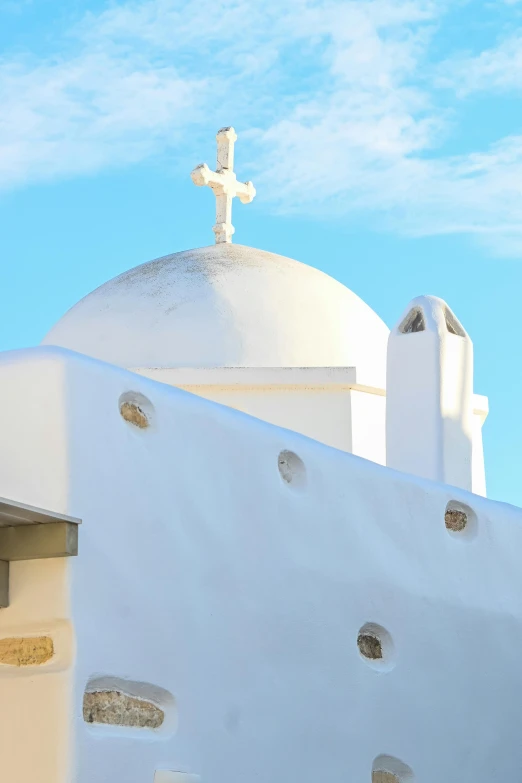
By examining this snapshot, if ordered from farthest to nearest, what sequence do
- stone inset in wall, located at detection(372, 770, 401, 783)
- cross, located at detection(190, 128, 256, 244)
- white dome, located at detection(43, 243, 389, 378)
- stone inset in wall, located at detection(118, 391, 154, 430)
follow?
cross, located at detection(190, 128, 256, 244), white dome, located at detection(43, 243, 389, 378), stone inset in wall, located at detection(372, 770, 401, 783), stone inset in wall, located at detection(118, 391, 154, 430)

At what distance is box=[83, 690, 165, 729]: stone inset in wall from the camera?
4.46 meters

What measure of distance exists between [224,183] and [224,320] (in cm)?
169

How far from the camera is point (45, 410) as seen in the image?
4.61 meters

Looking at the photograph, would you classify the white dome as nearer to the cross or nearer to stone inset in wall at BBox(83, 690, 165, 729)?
the cross

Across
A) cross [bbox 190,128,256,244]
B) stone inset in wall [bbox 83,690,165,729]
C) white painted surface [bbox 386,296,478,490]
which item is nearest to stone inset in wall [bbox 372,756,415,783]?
stone inset in wall [bbox 83,690,165,729]

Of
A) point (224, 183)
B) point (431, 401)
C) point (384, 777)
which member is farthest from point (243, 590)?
point (224, 183)

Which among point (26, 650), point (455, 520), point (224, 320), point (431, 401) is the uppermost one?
point (224, 320)

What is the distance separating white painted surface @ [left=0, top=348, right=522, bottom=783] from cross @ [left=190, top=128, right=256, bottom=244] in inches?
180

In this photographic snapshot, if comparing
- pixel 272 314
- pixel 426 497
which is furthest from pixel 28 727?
pixel 272 314

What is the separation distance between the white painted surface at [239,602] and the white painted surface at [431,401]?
0.94 metres

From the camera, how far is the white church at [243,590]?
450 cm

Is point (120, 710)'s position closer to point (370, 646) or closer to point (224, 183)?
point (370, 646)

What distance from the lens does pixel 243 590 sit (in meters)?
5.12

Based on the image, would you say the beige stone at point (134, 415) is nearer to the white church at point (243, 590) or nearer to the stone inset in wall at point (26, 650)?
the white church at point (243, 590)
